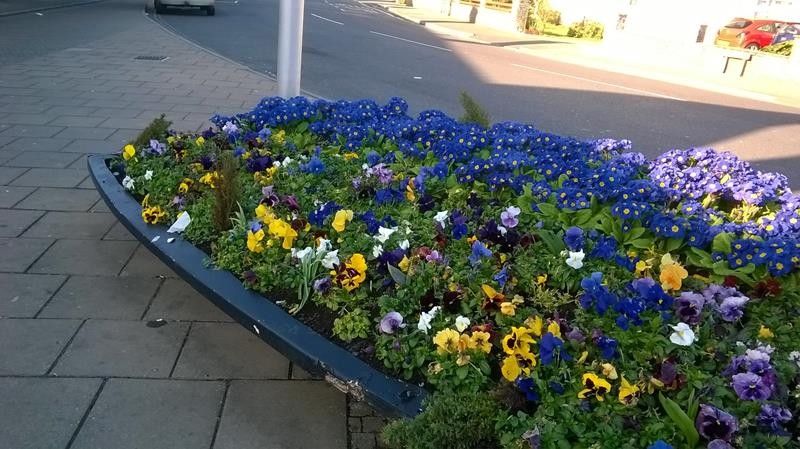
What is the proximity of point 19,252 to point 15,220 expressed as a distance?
21.9 inches

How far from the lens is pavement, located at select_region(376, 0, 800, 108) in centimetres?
1418

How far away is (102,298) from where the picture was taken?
11.0 ft

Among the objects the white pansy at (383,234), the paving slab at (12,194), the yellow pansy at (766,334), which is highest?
the yellow pansy at (766,334)

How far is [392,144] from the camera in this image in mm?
4125

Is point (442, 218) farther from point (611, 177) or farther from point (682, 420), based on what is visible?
point (682, 420)

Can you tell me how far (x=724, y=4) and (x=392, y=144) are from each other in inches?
750

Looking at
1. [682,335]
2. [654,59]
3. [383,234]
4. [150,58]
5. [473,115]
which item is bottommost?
[150,58]

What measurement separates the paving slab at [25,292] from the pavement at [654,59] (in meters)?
13.8

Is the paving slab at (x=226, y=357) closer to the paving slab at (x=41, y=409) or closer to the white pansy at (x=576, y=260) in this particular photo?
the paving slab at (x=41, y=409)

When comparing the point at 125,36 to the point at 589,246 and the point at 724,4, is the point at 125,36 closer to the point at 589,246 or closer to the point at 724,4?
the point at 589,246

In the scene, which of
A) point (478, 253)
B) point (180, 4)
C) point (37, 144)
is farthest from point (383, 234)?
point (180, 4)

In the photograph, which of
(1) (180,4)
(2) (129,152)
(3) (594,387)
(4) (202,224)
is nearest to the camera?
(3) (594,387)

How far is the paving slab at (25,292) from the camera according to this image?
3.18 metres

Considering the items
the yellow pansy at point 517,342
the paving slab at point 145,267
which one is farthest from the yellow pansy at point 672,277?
the paving slab at point 145,267
